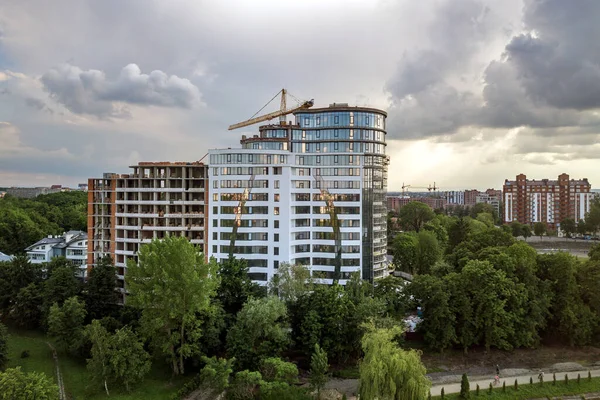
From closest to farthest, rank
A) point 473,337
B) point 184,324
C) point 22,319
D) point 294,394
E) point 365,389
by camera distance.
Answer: point 365,389, point 294,394, point 184,324, point 473,337, point 22,319

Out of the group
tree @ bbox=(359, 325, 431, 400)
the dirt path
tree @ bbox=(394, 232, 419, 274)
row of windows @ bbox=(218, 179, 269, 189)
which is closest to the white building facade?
row of windows @ bbox=(218, 179, 269, 189)

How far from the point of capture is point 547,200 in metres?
152

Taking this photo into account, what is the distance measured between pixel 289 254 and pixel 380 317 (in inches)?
628

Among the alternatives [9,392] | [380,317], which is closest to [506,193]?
[380,317]

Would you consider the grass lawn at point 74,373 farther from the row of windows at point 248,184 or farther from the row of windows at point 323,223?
the row of windows at point 323,223

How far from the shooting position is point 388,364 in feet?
89.1

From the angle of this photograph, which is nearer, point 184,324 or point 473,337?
point 184,324

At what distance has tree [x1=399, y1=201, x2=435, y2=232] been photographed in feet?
372

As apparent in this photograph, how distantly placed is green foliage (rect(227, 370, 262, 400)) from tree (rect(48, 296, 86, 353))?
18.1m

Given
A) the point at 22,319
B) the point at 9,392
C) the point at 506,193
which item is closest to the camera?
the point at 9,392

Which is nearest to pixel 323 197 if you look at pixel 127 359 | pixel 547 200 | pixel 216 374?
pixel 216 374

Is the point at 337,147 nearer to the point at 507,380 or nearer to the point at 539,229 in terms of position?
the point at 507,380

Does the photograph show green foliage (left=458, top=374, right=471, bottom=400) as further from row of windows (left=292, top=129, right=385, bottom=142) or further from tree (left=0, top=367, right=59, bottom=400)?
row of windows (left=292, top=129, right=385, bottom=142)

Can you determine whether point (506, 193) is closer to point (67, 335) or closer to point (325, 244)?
point (325, 244)
